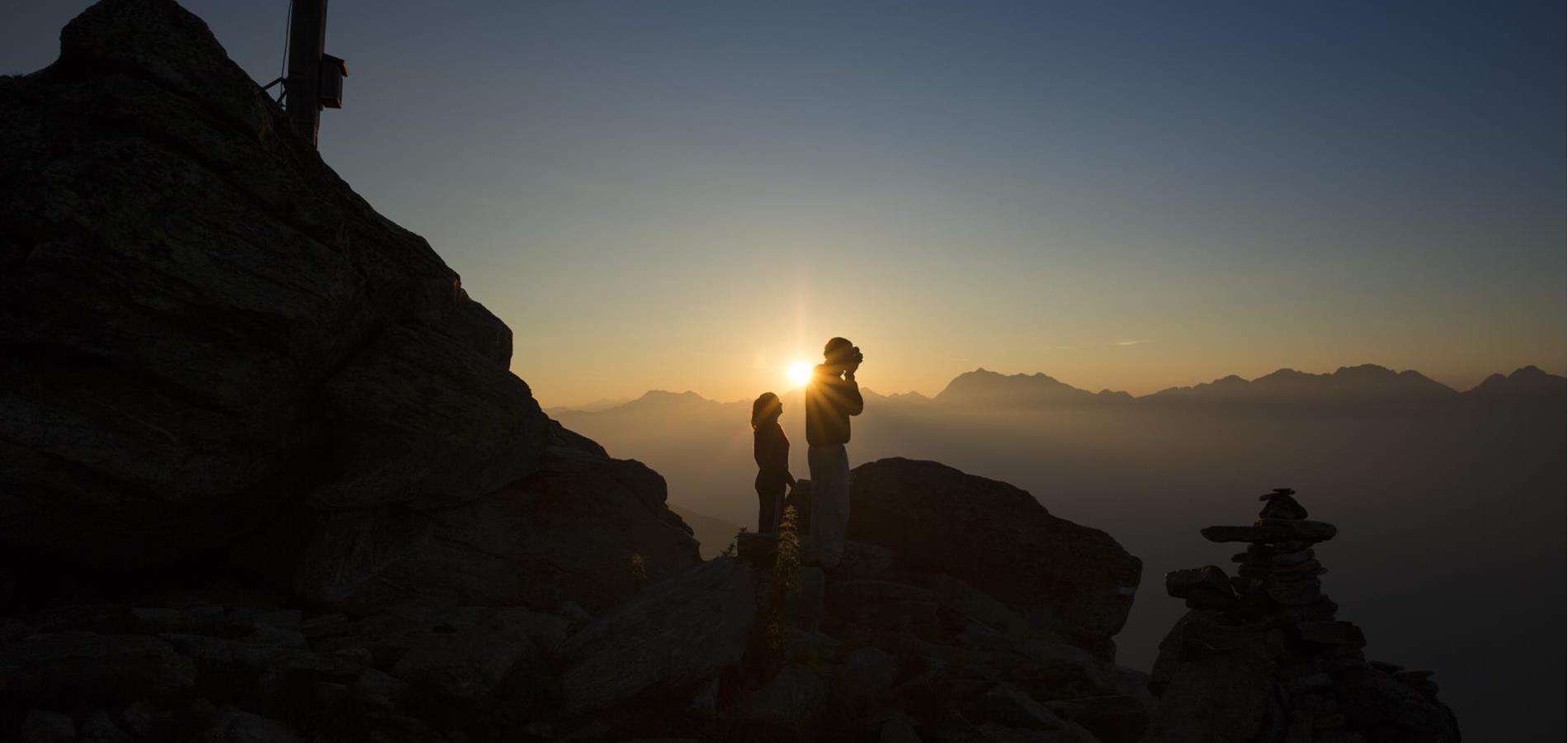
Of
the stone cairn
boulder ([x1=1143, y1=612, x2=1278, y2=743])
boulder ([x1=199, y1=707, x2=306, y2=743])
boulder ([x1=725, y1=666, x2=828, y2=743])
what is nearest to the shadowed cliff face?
boulder ([x1=199, y1=707, x2=306, y2=743])

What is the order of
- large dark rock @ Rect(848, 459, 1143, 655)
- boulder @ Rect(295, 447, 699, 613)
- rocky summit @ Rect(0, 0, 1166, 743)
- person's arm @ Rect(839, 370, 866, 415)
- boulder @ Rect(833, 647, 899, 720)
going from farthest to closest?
large dark rock @ Rect(848, 459, 1143, 655) < person's arm @ Rect(839, 370, 866, 415) < boulder @ Rect(295, 447, 699, 613) < boulder @ Rect(833, 647, 899, 720) < rocky summit @ Rect(0, 0, 1166, 743)

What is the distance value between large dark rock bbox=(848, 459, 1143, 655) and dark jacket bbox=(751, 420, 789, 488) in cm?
348

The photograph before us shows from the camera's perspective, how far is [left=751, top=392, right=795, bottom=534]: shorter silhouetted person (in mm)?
18156

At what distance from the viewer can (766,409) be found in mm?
18188

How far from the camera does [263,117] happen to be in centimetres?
1289

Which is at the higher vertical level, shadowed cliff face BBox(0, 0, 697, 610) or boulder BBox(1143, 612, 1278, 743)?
shadowed cliff face BBox(0, 0, 697, 610)

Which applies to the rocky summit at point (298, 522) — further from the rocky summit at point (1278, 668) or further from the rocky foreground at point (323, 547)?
the rocky summit at point (1278, 668)

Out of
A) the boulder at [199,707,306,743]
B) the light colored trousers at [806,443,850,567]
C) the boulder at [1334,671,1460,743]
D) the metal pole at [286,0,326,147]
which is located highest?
the metal pole at [286,0,326,147]

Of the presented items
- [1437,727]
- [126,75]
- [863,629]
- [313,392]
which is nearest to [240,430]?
[313,392]

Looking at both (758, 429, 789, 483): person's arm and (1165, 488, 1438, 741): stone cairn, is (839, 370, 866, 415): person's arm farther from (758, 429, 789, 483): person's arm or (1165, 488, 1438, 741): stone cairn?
(1165, 488, 1438, 741): stone cairn

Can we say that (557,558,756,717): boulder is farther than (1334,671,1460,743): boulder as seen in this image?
No

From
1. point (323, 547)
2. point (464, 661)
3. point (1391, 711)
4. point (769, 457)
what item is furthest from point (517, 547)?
point (1391, 711)

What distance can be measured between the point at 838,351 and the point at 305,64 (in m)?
13.3

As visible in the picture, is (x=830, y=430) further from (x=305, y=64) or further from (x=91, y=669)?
(x=305, y=64)
